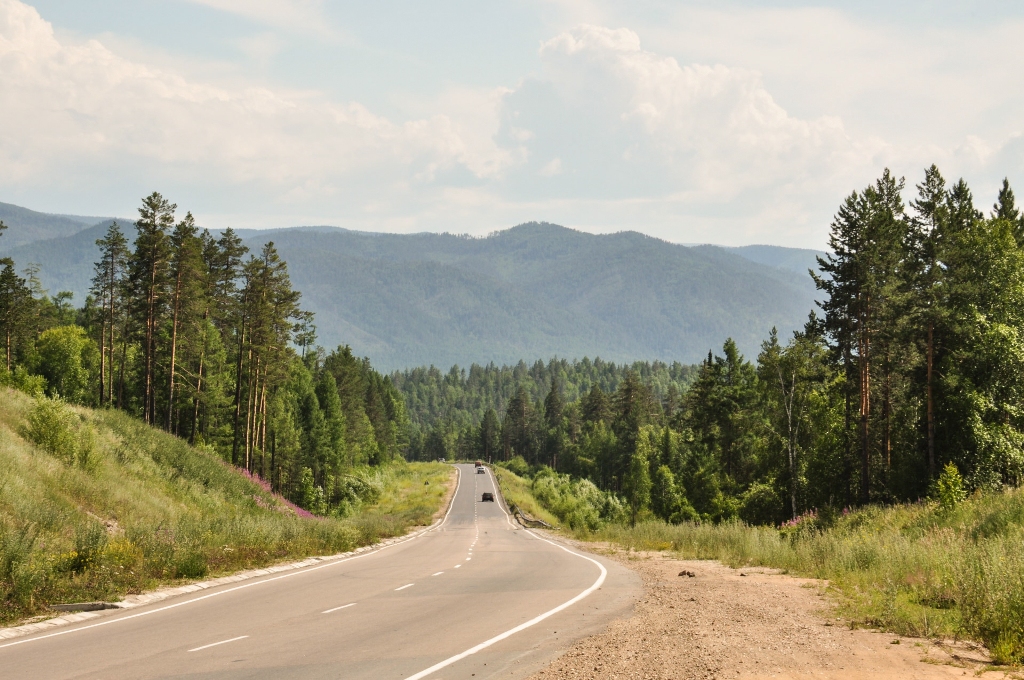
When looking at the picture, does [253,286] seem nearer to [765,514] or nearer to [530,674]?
[765,514]

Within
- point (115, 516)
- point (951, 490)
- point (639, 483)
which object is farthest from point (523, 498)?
point (115, 516)

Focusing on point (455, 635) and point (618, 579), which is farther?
point (618, 579)

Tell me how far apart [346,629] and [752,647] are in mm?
6111

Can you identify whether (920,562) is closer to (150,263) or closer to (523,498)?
(150,263)

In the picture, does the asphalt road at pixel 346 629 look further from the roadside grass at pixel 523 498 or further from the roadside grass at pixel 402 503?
the roadside grass at pixel 523 498

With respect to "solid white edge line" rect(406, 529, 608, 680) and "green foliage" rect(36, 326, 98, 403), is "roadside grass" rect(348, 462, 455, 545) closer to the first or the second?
"solid white edge line" rect(406, 529, 608, 680)

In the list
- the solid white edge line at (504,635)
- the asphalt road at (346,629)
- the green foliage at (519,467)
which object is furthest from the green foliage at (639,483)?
the solid white edge line at (504,635)

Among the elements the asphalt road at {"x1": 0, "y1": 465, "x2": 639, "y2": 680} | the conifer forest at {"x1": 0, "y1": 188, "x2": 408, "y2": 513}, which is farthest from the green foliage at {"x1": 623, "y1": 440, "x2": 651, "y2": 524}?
the asphalt road at {"x1": 0, "y1": 465, "x2": 639, "y2": 680}

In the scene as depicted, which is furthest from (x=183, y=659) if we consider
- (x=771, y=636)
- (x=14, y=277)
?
(x=14, y=277)

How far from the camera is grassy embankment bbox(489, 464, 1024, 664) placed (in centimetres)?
1165

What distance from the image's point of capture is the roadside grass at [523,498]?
266 feet

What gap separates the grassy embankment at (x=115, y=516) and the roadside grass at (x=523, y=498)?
1371 inches

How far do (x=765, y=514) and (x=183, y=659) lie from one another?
173 ft

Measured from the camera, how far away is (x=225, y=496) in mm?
39625
